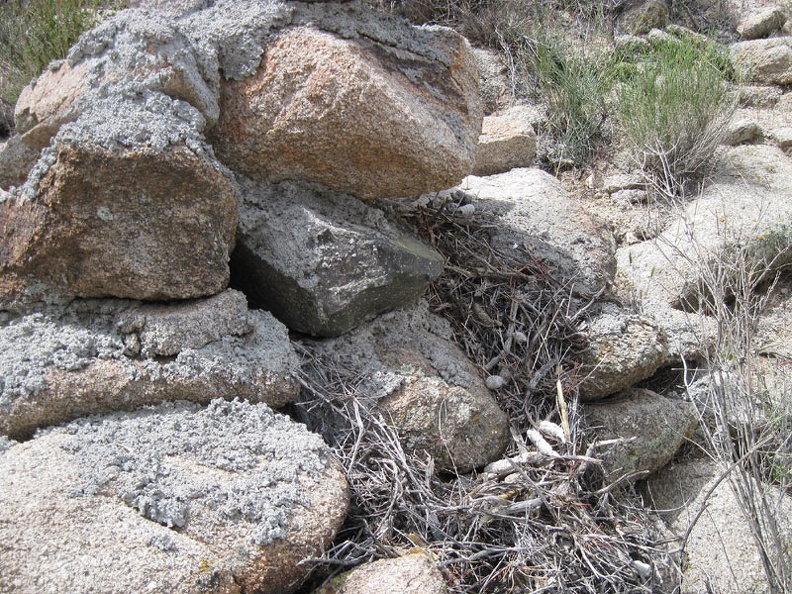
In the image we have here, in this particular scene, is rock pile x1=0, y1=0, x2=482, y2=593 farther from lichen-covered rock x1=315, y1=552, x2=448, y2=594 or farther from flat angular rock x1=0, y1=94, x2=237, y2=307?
lichen-covered rock x1=315, y1=552, x2=448, y2=594

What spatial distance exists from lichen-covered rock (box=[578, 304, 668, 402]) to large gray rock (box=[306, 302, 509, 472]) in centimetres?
40

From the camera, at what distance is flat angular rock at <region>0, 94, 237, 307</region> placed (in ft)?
6.55

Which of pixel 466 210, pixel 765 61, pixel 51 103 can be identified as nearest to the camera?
pixel 51 103

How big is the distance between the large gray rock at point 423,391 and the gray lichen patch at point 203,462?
33cm

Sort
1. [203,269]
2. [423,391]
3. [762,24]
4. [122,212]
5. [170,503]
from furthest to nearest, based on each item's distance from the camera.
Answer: [762,24] → [423,391] → [203,269] → [122,212] → [170,503]

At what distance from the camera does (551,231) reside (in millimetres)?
3119

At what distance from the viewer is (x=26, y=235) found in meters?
2.06

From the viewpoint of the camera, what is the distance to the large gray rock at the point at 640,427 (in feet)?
8.57

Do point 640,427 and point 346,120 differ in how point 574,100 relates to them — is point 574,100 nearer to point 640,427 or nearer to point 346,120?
point 640,427

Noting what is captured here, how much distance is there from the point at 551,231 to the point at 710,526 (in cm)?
127

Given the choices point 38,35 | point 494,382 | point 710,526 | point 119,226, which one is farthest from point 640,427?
point 38,35

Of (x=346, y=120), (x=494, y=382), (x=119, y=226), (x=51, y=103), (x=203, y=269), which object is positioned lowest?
(x=494, y=382)

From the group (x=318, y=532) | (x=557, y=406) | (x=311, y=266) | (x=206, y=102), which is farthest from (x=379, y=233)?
(x=318, y=532)

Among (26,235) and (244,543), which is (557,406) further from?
(26,235)
